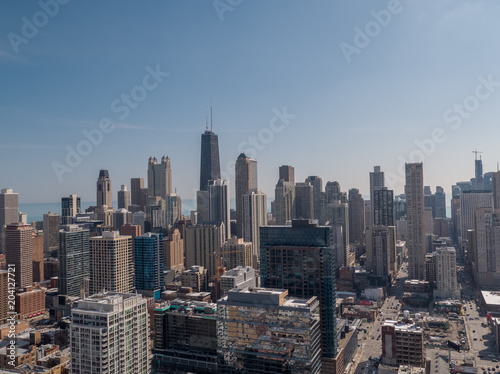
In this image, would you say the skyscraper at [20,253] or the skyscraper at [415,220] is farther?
the skyscraper at [415,220]

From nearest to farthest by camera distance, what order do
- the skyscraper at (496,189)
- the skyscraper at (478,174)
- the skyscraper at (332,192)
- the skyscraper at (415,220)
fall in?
the skyscraper at (415,220)
the skyscraper at (496,189)
the skyscraper at (332,192)
the skyscraper at (478,174)

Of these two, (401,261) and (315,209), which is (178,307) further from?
(315,209)

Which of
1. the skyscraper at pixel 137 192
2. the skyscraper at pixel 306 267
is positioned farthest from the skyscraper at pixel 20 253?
the skyscraper at pixel 137 192

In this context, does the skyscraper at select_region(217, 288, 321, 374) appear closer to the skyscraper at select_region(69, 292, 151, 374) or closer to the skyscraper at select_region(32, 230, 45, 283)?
the skyscraper at select_region(69, 292, 151, 374)

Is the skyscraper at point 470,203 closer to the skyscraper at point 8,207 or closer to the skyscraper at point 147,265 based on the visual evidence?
the skyscraper at point 147,265

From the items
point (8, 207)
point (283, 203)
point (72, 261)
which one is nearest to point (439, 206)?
point (283, 203)

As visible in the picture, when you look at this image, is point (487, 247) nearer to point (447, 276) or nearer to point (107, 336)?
→ point (447, 276)

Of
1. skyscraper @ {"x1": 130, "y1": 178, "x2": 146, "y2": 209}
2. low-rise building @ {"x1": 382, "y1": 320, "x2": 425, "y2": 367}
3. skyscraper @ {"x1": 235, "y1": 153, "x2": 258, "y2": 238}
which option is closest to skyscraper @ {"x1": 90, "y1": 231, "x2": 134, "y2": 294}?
low-rise building @ {"x1": 382, "y1": 320, "x2": 425, "y2": 367}
